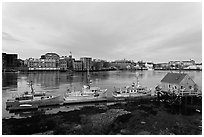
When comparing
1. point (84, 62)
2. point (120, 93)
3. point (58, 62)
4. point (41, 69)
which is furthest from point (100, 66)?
point (120, 93)

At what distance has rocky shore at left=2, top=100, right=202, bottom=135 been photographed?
16.0 meters

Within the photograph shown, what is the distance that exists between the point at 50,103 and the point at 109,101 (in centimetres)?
1012

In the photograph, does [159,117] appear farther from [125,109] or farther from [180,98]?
[180,98]

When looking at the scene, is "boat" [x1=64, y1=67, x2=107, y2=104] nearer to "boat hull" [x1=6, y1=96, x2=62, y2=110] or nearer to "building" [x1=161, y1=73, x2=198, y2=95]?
"boat hull" [x1=6, y1=96, x2=62, y2=110]

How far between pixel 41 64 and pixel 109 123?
133030mm

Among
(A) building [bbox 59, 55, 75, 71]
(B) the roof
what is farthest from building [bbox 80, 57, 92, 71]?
(B) the roof

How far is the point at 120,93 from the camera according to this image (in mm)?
32594

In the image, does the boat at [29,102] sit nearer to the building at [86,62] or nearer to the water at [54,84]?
the water at [54,84]

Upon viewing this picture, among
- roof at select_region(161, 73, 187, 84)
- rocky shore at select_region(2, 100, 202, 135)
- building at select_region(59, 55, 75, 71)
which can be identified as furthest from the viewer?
building at select_region(59, 55, 75, 71)

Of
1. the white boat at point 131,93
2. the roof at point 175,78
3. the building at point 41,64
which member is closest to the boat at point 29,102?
the white boat at point 131,93

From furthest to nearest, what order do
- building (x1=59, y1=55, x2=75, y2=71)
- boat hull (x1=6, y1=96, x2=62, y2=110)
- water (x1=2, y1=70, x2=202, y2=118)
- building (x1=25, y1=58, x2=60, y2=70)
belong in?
1. building (x1=59, y1=55, x2=75, y2=71)
2. building (x1=25, y1=58, x2=60, y2=70)
3. water (x1=2, y1=70, x2=202, y2=118)
4. boat hull (x1=6, y1=96, x2=62, y2=110)

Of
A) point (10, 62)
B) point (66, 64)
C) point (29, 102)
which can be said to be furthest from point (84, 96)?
point (66, 64)

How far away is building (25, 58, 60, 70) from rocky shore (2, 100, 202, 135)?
12476 cm

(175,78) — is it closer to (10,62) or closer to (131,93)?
(131,93)
